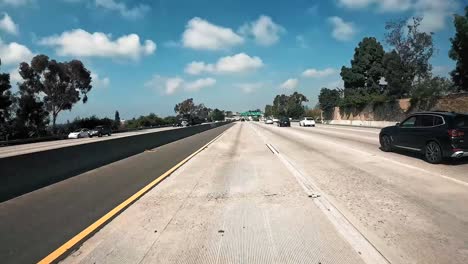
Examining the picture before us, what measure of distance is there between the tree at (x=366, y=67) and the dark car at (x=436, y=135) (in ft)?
211

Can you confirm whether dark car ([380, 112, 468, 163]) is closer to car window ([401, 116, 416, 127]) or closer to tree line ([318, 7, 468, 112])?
car window ([401, 116, 416, 127])

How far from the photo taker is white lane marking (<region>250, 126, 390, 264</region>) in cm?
509

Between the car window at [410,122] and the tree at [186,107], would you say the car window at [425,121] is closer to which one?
the car window at [410,122]

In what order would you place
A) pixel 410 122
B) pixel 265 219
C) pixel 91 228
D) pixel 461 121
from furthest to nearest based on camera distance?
pixel 410 122 < pixel 461 121 < pixel 265 219 < pixel 91 228

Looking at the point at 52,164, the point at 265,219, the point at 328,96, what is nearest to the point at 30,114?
the point at 52,164

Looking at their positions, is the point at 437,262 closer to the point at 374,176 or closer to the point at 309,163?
the point at 374,176

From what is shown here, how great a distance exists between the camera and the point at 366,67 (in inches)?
3110

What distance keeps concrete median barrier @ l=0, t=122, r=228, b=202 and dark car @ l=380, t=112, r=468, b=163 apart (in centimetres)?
1173

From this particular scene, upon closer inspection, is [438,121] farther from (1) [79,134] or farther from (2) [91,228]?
(1) [79,134]

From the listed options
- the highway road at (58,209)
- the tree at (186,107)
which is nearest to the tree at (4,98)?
the highway road at (58,209)

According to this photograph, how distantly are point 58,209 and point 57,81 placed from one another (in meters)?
61.9

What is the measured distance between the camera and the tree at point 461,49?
1781 inches

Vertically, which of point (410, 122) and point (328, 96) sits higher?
point (328, 96)

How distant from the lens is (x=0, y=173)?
9477 millimetres
